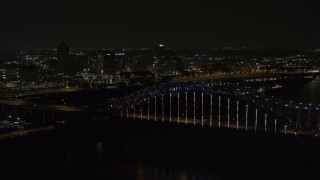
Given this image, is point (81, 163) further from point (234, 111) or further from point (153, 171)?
point (234, 111)

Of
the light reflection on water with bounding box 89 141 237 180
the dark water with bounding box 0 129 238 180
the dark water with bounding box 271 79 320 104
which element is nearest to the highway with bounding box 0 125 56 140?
the dark water with bounding box 0 129 238 180

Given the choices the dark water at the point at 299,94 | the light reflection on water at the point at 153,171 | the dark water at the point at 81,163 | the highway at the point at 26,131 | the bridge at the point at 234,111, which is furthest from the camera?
the dark water at the point at 299,94

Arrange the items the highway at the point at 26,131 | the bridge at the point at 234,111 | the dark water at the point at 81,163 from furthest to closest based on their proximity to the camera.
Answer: the highway at the point at 26,131 → the bridge at the point at 234,111 → the dark water at the point at 81,163

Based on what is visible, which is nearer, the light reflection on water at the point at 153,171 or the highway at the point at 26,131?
the light reflection on water at the point at 153,171

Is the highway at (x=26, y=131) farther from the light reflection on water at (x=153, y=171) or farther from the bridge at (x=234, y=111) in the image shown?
the light reflection on water at (x=153, y=171)

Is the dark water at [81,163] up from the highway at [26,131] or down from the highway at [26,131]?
down

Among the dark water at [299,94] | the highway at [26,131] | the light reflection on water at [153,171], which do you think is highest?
the dark water at [299,94]

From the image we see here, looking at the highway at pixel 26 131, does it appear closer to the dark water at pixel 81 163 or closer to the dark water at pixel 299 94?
the dark water at pixel 81 163

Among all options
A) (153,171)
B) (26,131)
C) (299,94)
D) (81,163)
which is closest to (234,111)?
(299,94)

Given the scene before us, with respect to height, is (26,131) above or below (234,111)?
below

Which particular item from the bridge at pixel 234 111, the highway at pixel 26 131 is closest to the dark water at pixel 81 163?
the highway at pixel 26 131
